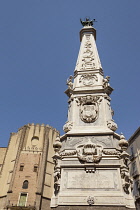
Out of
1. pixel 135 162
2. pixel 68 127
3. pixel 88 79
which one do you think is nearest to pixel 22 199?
pixel 135 162

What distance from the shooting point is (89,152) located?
789 centimetres

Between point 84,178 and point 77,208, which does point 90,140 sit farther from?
point 77,208

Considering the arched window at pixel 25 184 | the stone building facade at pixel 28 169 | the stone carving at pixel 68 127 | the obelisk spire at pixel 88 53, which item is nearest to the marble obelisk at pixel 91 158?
the stone carving at pixel 68 127

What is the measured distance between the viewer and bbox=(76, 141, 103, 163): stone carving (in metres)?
7.68

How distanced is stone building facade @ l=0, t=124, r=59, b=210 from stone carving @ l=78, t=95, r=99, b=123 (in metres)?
30.7

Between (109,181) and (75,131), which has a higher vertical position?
(75,131)

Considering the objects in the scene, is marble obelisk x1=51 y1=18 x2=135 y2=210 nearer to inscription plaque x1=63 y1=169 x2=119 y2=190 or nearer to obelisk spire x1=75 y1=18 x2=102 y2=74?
inscription plaque x1=63 y1=169 x2=119 y2=190

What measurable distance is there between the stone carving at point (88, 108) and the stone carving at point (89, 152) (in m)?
1.51

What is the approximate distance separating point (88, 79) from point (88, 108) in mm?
2331

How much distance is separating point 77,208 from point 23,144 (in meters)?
38.7

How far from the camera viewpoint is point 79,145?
8266 millimetres

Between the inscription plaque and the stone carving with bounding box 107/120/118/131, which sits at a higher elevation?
the stone carving with bounding box 107/120/118/131

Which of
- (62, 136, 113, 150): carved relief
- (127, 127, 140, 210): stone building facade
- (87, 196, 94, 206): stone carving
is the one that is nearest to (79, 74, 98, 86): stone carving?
(62, 136, 113, 150): carved relief

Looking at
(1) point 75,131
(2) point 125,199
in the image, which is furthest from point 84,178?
(1) point 75,131
